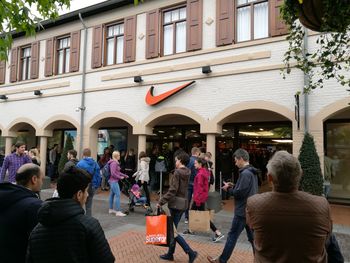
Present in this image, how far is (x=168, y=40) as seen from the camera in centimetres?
1240

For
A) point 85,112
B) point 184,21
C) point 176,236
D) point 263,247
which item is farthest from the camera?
point 85,112

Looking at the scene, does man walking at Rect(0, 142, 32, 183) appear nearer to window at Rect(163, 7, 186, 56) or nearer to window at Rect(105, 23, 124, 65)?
window at Rect(163, 7, 186, 56)

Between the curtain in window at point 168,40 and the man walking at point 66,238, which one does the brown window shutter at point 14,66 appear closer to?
the curtain in window at point 168,40

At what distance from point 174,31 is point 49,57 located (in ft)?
21.8

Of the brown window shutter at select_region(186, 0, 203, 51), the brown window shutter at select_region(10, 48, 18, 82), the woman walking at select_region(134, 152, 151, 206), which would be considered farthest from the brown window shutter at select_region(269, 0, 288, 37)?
the brown window shutter at select_region(10, 48, 18, 82)

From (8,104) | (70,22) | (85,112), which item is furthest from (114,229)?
(8,104)

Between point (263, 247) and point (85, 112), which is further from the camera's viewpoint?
point (85, 112)

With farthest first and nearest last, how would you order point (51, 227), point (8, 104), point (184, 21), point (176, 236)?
point (8, 104) < point (184, 21) < point (176, 236) < point (51, 227)

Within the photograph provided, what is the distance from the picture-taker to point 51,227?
86.1 inches

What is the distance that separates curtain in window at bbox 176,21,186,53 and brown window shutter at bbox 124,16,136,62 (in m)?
1.82

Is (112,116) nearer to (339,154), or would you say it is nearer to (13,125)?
(13,125)

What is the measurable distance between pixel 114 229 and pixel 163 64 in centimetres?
648

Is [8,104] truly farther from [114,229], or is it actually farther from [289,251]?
[289,251]

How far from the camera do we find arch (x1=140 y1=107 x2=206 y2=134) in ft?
36.8
